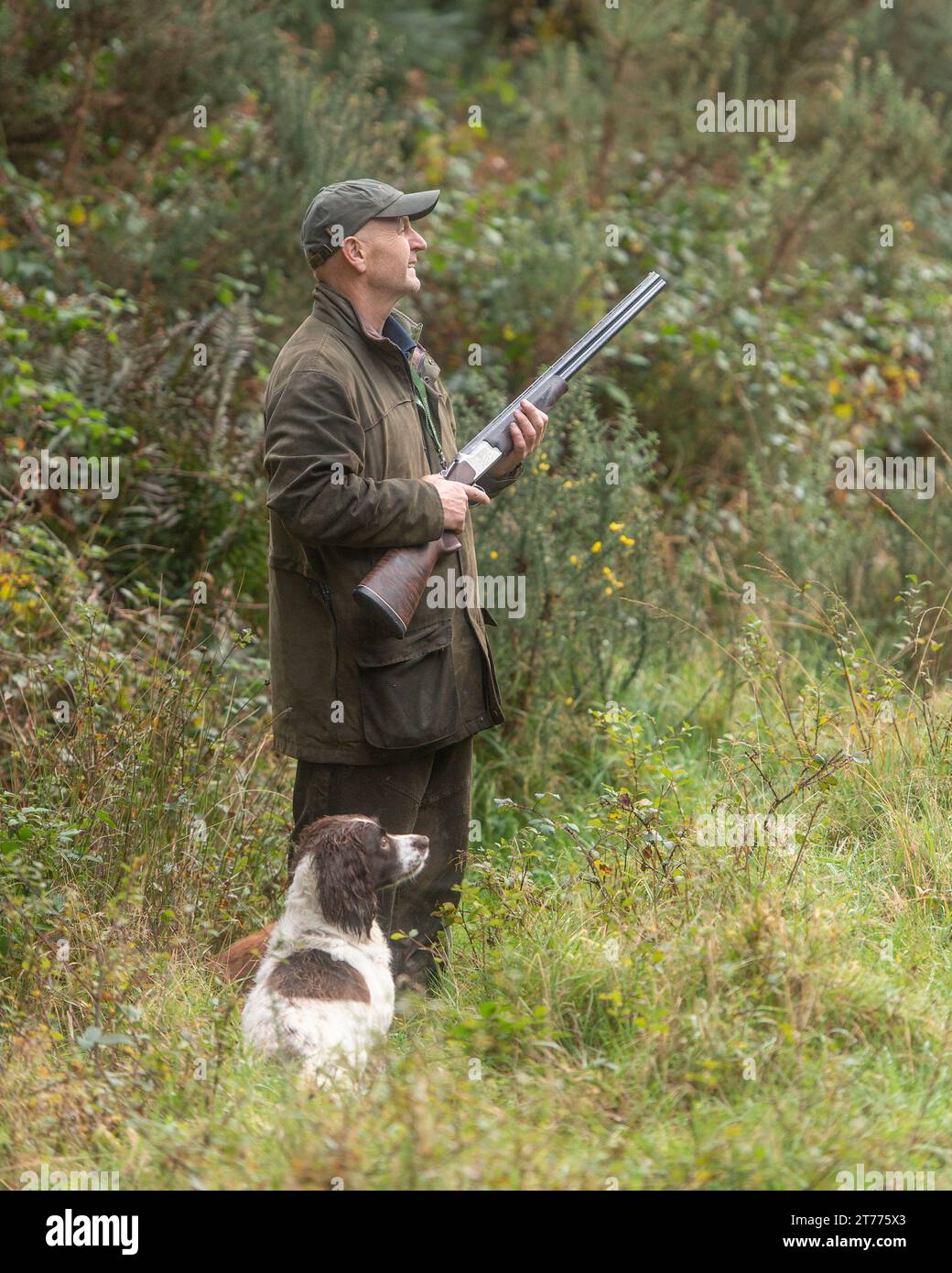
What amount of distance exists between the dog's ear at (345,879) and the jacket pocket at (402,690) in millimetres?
373

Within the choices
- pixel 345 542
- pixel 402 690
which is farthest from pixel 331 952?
pixel 345 542

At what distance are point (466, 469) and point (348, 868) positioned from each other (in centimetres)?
129

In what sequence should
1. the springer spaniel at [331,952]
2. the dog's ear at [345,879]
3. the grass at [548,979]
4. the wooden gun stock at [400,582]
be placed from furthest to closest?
the wooden gun stock at [400,582]
the dog's ear at [345,879]
the springer spaniel at [331,952]
the grass at [548,979]

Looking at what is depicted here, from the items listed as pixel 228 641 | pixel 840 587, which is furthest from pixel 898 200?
pixel 228 641

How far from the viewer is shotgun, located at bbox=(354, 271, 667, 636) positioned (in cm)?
389

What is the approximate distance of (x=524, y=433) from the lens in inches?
175

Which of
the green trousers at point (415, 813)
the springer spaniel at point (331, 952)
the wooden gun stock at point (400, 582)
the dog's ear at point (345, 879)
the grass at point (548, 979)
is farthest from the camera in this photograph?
the green trousers at point (415, 813)

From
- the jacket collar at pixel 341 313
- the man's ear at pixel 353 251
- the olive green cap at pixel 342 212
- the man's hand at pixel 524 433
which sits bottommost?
the man's hand at pixel 524 433

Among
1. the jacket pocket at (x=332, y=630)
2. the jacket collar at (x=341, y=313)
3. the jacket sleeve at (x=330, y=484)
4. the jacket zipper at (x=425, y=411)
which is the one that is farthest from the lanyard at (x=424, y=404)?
the jacket pocket at (x=332, y=630)

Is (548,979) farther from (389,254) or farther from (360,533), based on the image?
(389,254)

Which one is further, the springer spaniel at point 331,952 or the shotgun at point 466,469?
the shotgun at point 466,469

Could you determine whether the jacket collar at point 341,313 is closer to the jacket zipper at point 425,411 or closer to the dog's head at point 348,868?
the jacket zipper at point 425,411

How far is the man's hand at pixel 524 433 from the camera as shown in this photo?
14.5 ft
